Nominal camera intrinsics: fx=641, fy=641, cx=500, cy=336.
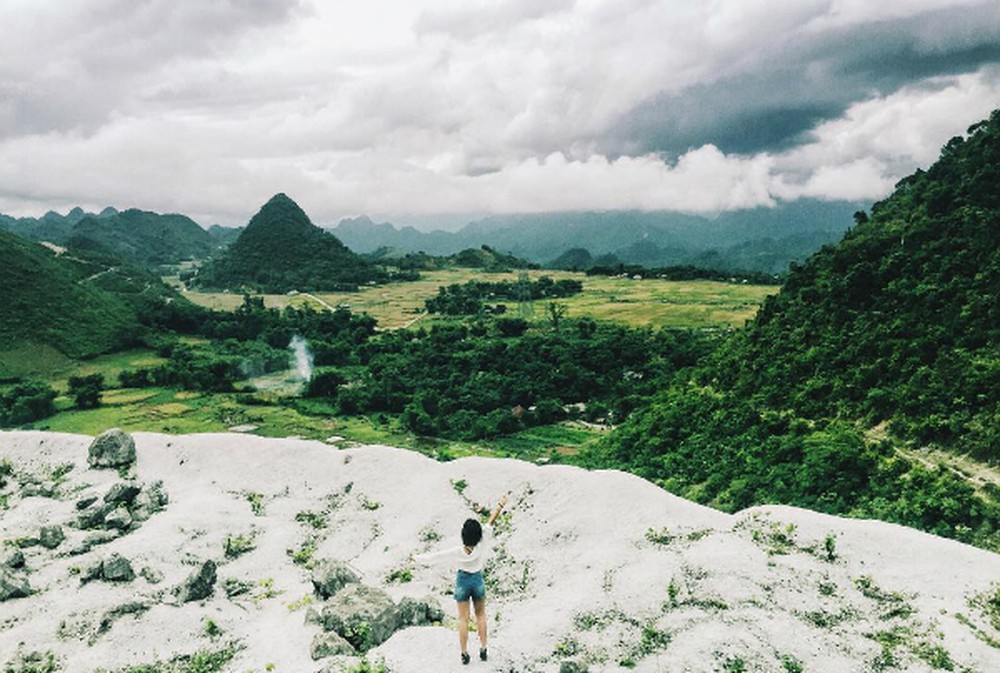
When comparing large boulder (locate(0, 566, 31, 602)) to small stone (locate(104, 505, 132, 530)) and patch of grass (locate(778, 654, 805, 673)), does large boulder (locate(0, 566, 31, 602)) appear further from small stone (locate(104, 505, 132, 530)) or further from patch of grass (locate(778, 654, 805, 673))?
patch of grass (locate(778, 654, 805, 673))

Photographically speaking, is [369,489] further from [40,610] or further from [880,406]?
[880,406]

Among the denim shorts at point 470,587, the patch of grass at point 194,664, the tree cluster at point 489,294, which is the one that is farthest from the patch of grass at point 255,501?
the tree cluster at point 489,294

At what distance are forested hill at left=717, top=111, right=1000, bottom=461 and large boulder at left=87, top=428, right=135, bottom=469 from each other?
1129 inches

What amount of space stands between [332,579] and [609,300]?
306 feet

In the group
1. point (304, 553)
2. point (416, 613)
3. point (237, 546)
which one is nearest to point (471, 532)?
point (416, 613)

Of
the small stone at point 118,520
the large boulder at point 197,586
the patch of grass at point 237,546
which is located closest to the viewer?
the large boulder at point 197,586

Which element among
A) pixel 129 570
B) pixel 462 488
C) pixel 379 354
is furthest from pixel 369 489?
pixel 379 354

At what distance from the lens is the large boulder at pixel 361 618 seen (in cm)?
1152

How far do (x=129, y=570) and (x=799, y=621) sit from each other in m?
14.6

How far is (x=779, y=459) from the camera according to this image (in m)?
27.5

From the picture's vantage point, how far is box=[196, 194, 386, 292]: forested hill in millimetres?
149000

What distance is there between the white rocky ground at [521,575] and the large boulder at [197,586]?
0.56ft

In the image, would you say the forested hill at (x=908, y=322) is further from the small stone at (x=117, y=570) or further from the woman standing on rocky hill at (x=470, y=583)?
A: the small stone at (x=117, y=570)

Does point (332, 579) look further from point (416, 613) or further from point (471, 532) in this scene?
point (471, 532)
